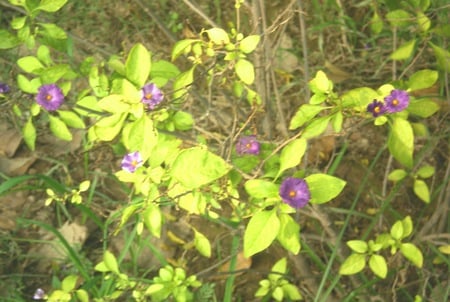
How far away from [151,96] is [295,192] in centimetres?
31

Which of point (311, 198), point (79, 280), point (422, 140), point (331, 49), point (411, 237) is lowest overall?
point (79, 280)

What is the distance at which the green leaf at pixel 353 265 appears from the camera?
4.22 feet

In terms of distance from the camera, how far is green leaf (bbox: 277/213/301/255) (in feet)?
3.23

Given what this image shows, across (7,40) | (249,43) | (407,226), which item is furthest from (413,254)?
(7,40)

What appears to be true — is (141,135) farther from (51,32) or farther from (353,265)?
(353,265)

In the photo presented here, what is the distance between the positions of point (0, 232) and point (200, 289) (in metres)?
0.71

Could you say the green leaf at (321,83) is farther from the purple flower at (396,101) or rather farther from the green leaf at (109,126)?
the green leaf at (109,126)

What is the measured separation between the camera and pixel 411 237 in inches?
65.1

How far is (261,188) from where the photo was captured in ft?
3.03

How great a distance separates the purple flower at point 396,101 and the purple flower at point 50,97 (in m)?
0.68

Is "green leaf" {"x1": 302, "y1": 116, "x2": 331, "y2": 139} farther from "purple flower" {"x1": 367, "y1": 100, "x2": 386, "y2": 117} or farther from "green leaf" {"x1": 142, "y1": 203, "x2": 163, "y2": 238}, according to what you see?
"green leaf" {"x1": 142, "y1": 203, "x2": 163, "y2": 238}

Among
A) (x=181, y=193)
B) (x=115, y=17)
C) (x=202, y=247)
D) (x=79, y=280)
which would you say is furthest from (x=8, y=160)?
(x=181, y=193)

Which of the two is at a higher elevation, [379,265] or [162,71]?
[162,71]

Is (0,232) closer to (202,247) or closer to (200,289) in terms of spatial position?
(200,289)
